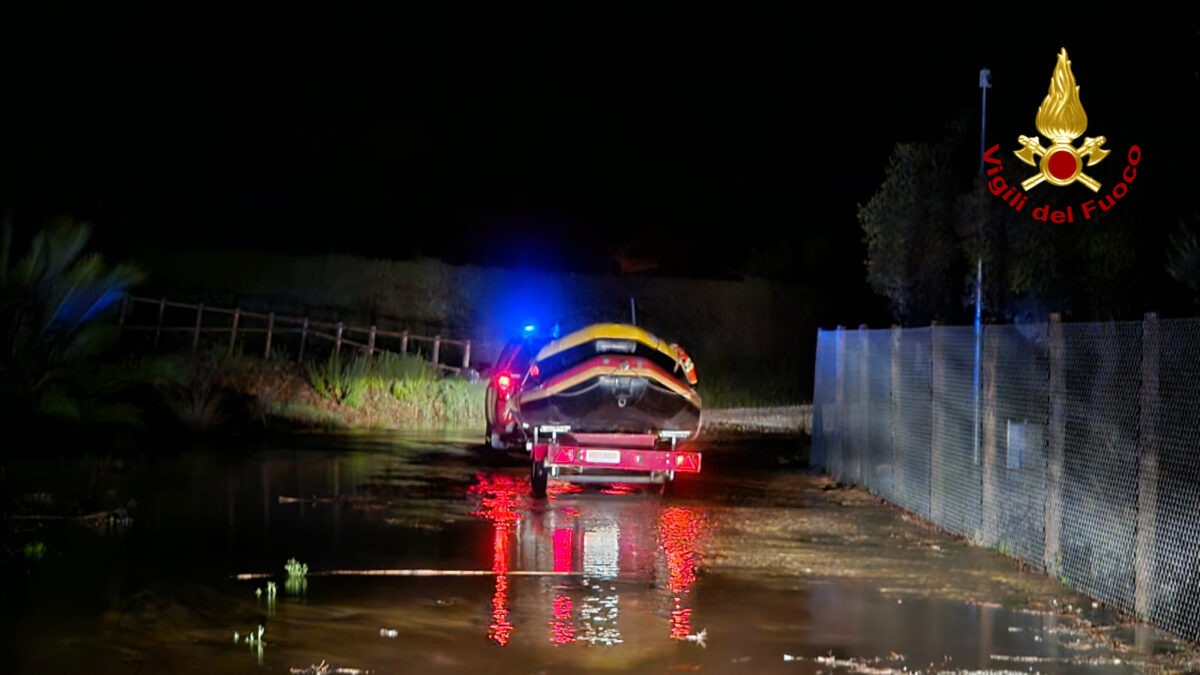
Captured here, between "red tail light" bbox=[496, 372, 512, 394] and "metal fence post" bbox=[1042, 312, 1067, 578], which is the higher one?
"red tail light" bbox=[496, 372, 512, 394]

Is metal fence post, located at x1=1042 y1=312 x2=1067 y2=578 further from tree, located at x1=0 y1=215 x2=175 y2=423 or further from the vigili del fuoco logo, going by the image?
tree, located at x1=0 y1=215 x2=175 y2=423

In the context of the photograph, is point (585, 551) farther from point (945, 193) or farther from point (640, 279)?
point (640, 279)

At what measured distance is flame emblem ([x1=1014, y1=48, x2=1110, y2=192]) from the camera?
2081cm

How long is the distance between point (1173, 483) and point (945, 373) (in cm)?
570

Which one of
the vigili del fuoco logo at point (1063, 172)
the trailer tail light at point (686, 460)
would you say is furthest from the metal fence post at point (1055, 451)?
the vigili del fuoco logo at point (1063, 172)

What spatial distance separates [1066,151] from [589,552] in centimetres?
1281

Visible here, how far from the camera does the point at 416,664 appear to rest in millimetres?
9250

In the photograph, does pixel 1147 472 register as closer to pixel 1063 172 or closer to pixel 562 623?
pixel 562 623

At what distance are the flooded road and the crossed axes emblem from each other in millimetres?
7000

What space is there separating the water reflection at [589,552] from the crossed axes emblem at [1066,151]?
856cm

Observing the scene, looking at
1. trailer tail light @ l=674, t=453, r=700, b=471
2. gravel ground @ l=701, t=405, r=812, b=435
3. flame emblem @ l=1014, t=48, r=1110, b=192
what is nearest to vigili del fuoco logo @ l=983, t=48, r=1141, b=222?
flame emblem @ l=1014, t=48, r=1110, b=192

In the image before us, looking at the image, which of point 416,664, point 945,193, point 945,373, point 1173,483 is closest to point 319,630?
point 416,664

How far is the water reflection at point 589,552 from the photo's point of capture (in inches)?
421

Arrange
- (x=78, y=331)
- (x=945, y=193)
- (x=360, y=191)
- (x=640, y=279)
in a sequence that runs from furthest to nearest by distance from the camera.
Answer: (x=360, y=191), (x=640, y=279), (x=945, y=193), (x=78, y=331)
